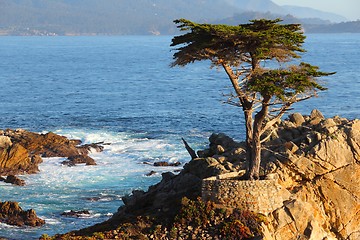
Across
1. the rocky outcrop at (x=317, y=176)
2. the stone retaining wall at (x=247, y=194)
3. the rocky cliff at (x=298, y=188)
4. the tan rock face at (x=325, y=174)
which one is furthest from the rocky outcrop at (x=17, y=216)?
the stone retaining wall at (x=247, y=194)

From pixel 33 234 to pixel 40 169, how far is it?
1586 cm

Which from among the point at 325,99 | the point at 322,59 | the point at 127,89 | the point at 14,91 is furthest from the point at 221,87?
the point at 322,59

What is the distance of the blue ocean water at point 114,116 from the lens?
1795 inches

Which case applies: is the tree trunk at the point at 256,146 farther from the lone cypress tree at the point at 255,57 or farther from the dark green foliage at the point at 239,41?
the dark green foliage at the point at 239,41

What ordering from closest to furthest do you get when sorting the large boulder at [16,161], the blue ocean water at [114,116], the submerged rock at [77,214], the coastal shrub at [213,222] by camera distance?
the coastal shrub at [213,222] → the submerged rock at [77,214] → the blue ocean water at [114,116] → the large boulder at [16,161]

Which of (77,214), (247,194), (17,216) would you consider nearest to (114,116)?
(77,214)

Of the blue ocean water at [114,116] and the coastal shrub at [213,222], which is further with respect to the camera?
the blue ocean water at [114,116]

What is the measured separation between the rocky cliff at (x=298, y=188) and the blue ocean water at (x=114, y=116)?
10163 millimetres

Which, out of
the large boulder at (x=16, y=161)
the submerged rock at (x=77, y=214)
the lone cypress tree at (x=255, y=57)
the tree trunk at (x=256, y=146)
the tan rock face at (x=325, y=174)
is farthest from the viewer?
the large boulder at (x=16, y=161)

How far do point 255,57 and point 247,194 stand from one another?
211 inches

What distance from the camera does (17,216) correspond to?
39562mm

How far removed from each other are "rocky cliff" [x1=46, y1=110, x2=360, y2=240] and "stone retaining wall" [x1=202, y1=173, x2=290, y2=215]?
36cm

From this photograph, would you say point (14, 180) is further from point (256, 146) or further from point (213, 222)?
point (213, 222)

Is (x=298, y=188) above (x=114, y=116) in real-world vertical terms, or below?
above
